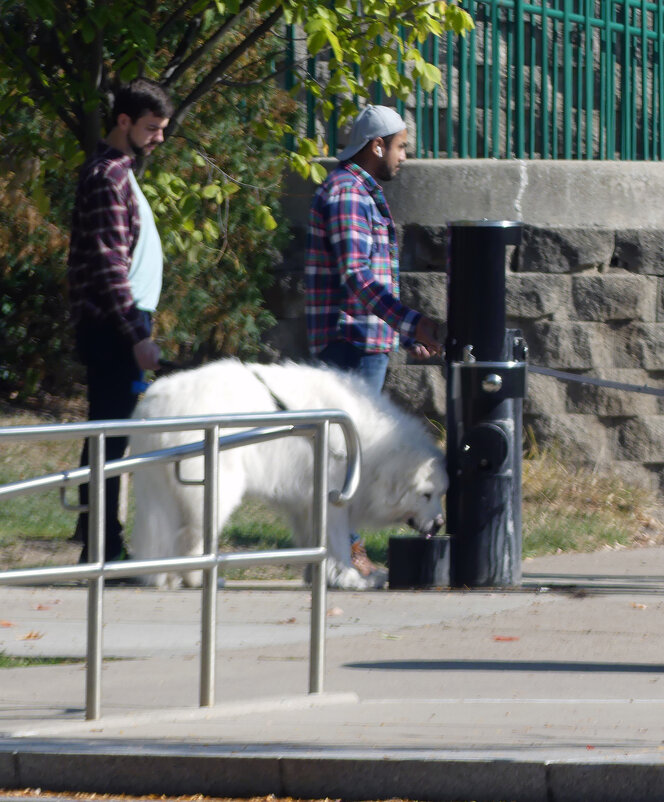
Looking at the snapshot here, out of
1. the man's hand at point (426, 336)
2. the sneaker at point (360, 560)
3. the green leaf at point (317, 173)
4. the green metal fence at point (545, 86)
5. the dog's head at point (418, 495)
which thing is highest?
the green metal fence at point (545, 86)

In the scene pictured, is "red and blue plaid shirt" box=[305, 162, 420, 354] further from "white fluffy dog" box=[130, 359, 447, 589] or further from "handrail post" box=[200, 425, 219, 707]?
"handrail post" box=[200, 425, 219, 707]

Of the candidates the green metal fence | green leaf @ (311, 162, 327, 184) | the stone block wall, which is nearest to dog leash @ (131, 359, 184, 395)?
green leaf @ (311, 162, 327, 184)

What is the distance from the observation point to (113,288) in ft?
22.3

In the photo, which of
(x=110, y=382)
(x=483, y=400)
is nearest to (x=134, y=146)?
(x=110, y=382)

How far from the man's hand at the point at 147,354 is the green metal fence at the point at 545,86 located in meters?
3.77

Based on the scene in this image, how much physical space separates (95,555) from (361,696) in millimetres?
1105

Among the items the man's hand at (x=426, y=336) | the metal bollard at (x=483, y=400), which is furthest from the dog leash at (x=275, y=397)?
the metal bollard at (x=483, y=400)

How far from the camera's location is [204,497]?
4715 millimetres

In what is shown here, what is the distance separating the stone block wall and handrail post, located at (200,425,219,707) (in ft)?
17.7

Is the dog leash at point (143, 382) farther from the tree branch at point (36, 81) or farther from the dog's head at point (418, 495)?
the tree branch at point (36, 81)

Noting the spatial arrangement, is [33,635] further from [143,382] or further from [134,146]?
[134,146]

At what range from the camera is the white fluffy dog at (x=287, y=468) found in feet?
21.6

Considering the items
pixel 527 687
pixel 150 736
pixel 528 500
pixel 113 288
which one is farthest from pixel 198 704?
pixel 528 500

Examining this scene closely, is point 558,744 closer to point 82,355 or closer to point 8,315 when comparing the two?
point 82,355
